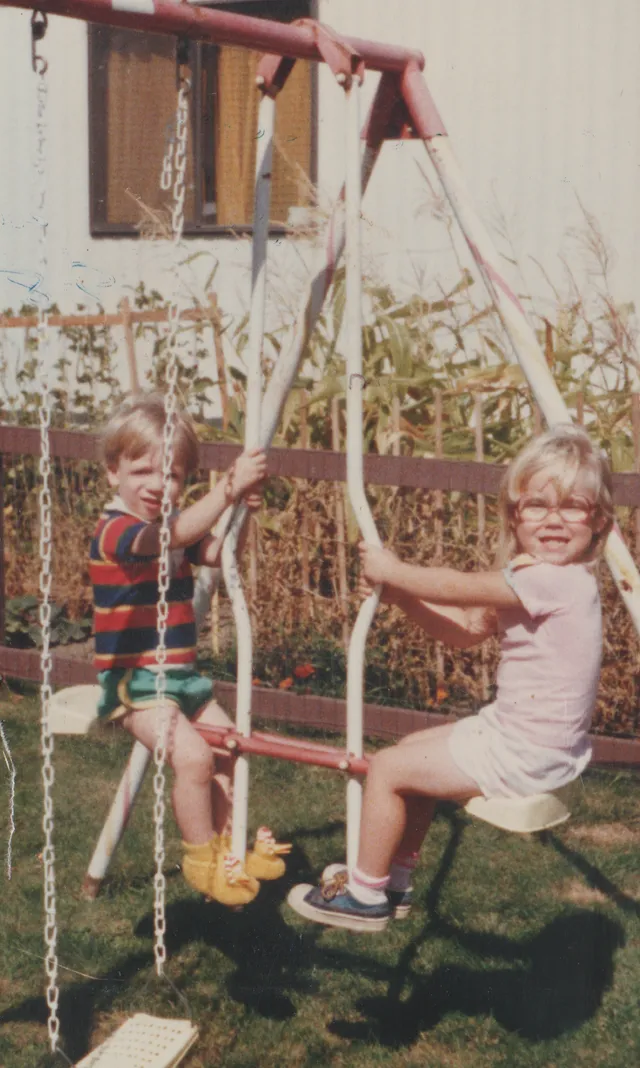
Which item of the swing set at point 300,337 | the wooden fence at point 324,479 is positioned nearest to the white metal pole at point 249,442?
the swing set at point 300,337

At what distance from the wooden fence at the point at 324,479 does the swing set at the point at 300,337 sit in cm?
179

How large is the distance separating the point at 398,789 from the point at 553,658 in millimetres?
475

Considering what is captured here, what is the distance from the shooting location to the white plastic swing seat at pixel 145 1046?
2.86 metres

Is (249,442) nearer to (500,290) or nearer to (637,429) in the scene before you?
(500,290)

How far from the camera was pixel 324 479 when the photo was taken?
5.45 m

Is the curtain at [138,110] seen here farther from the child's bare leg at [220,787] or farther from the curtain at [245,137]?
the child's bare leg at [220,787]

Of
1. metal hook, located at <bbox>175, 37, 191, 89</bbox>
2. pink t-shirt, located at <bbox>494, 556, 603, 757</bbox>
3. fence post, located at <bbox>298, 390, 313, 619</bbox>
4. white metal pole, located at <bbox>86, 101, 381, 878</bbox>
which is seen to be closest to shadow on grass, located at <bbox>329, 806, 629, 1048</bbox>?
pink t-shirt, located at <bbox>494, 556, 603, 757</bbox>

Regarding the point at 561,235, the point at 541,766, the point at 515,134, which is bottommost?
the point at 541,766

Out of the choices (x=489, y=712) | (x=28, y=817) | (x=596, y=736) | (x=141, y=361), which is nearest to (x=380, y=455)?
(x=596, y=736)

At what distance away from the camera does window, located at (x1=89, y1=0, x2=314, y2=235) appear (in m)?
8.73

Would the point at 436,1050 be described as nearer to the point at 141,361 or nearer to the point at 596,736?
the point at 596,736

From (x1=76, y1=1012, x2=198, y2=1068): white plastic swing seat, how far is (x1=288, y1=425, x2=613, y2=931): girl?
1.31 ft

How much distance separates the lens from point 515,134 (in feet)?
25.8

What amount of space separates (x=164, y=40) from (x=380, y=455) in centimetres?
472
